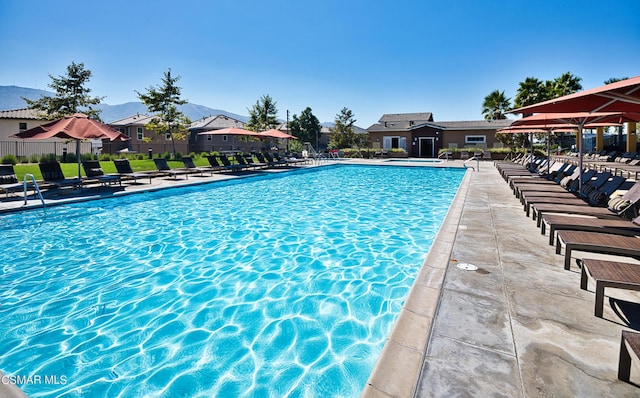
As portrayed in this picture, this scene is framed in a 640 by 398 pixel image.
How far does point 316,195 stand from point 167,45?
1752 cm

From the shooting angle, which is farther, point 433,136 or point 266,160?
point 433,136

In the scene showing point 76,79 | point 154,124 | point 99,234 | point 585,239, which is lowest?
point 99,234

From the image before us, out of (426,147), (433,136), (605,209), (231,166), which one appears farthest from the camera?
(426,147)

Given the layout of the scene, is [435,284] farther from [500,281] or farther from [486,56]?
[486,56]

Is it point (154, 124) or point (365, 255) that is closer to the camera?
point (365, 255)

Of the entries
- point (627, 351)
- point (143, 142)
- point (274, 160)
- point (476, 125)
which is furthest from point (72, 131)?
point (476, 125)

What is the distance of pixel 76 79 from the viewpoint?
26.9m

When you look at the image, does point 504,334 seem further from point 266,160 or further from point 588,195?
point 266,160

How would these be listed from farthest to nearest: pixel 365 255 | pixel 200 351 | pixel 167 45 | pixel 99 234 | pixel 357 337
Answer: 1. pixel 167 45
2. pixel 99 234
3. pixel 365 255
4. pixel 357 337
5. pixel 200 351

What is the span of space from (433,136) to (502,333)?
35570 mm

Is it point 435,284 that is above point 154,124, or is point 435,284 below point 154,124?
below

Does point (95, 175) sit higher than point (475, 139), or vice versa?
point (475, 139)

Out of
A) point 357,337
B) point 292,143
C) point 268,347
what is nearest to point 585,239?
point 357,337

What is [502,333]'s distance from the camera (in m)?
2.76
